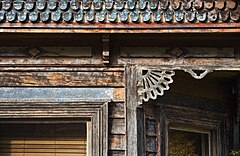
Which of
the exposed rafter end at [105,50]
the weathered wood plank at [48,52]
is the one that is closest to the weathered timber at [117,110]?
the exposed rafter end at [105,50]

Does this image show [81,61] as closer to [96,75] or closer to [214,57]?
[96,75]

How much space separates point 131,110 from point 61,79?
2.80 feet

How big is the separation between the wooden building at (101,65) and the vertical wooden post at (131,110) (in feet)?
0.04

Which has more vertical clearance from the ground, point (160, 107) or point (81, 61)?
point (81, 61)

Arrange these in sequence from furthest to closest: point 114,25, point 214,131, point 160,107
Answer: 1. point 214,131
2. point 160,107
3. point 114,25

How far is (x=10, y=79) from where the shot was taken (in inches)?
264

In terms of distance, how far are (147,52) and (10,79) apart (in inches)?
61.2

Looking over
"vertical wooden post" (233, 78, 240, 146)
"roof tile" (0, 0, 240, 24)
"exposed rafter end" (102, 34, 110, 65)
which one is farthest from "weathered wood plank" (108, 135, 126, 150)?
"vertical wooden post" (233, 78, 240, 146)

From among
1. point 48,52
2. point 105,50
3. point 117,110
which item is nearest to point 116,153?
point 117,110

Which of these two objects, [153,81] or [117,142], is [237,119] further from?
[117,142]

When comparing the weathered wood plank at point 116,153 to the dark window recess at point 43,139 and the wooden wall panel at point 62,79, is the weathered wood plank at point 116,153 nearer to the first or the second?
the dark window recess at point 43,139

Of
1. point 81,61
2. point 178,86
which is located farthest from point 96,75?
point 178,86

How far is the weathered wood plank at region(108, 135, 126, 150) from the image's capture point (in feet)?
21.4

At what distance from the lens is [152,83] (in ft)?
21.5
